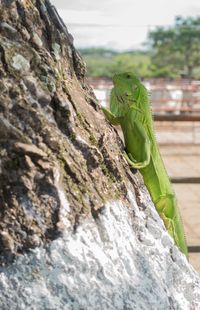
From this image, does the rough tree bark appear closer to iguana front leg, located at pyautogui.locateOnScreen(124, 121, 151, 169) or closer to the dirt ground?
iguana front leg, located at pyautogui.locateOnScreen(124, 121, 151, 169)

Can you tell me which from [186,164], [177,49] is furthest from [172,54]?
[186,164]

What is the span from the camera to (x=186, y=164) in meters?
10.0

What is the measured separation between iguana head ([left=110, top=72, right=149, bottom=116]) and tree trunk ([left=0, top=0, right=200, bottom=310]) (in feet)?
1.87

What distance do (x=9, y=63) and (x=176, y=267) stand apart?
428 mm

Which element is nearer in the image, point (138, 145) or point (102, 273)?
point (102, 273)

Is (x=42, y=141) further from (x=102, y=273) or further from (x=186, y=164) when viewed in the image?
(x=186, y=164)

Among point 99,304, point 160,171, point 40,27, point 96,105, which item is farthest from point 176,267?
point 160,171

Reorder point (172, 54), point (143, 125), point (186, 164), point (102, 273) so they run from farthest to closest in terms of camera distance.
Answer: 1. point (172, 54)
2. point (186, 164)
3. point (143, 125)
4. point (102, 273)

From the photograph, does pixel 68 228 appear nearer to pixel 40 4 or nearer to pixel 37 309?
pixel 37 309

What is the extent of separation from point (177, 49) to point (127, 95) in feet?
171

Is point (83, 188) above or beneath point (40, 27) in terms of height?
beneath

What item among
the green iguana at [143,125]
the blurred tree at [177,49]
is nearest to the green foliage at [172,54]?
the blurred tree at [177,49]

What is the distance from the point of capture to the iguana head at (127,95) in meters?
1.79

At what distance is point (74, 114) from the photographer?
Answer: 3.78 feet
